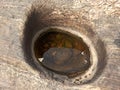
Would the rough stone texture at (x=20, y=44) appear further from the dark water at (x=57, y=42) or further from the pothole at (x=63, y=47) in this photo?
the dark water at (x=57, y=42)

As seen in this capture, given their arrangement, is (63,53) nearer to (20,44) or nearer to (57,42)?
(57,42)

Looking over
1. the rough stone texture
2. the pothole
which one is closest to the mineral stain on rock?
the pothole

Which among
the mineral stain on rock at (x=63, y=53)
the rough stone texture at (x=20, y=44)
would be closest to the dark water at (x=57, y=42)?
the mineral stain on rock at (x=63, y=53)

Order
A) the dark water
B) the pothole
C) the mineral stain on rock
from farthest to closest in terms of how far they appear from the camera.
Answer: the dark water, the mineral stain on rock, the pothole

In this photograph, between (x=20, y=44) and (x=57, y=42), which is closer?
(x=20, y=44)

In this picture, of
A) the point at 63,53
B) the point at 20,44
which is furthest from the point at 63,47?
the point at 20,44

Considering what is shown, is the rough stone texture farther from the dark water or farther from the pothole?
the dark water

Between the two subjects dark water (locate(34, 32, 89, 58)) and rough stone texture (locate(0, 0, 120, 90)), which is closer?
rough stone texture (locate(0, 0, 120, 90))
